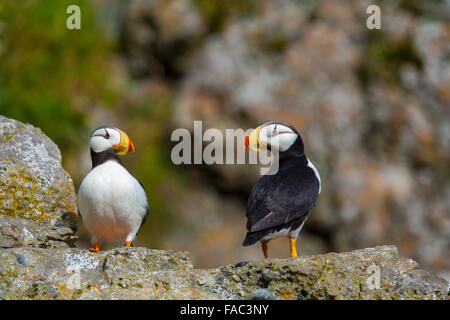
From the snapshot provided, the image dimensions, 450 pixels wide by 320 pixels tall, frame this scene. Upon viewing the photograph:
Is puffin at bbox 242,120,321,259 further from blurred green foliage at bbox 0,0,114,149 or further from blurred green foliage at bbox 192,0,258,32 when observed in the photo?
blurred green foliage at bbox 192,0,258,32

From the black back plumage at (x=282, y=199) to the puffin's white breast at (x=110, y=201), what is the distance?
1.14m

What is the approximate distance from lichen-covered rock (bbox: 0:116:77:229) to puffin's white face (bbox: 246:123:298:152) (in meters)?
1.90

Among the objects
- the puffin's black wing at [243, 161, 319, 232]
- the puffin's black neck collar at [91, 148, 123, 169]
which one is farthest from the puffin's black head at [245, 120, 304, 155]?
the puffin's black neck collar at [91, 148, 123, 169]

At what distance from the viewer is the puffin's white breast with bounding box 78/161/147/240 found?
6.18 m

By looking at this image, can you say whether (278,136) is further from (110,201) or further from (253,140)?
(110,201)

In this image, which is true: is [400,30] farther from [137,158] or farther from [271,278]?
[271,278]

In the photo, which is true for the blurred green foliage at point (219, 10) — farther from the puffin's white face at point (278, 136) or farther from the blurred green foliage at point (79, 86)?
the puffin's white face at point (278, 136)

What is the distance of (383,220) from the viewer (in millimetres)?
12938

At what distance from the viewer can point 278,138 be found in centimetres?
629

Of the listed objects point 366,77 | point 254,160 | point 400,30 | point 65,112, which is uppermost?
point 400,30

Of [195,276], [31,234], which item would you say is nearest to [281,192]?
[195,276]
